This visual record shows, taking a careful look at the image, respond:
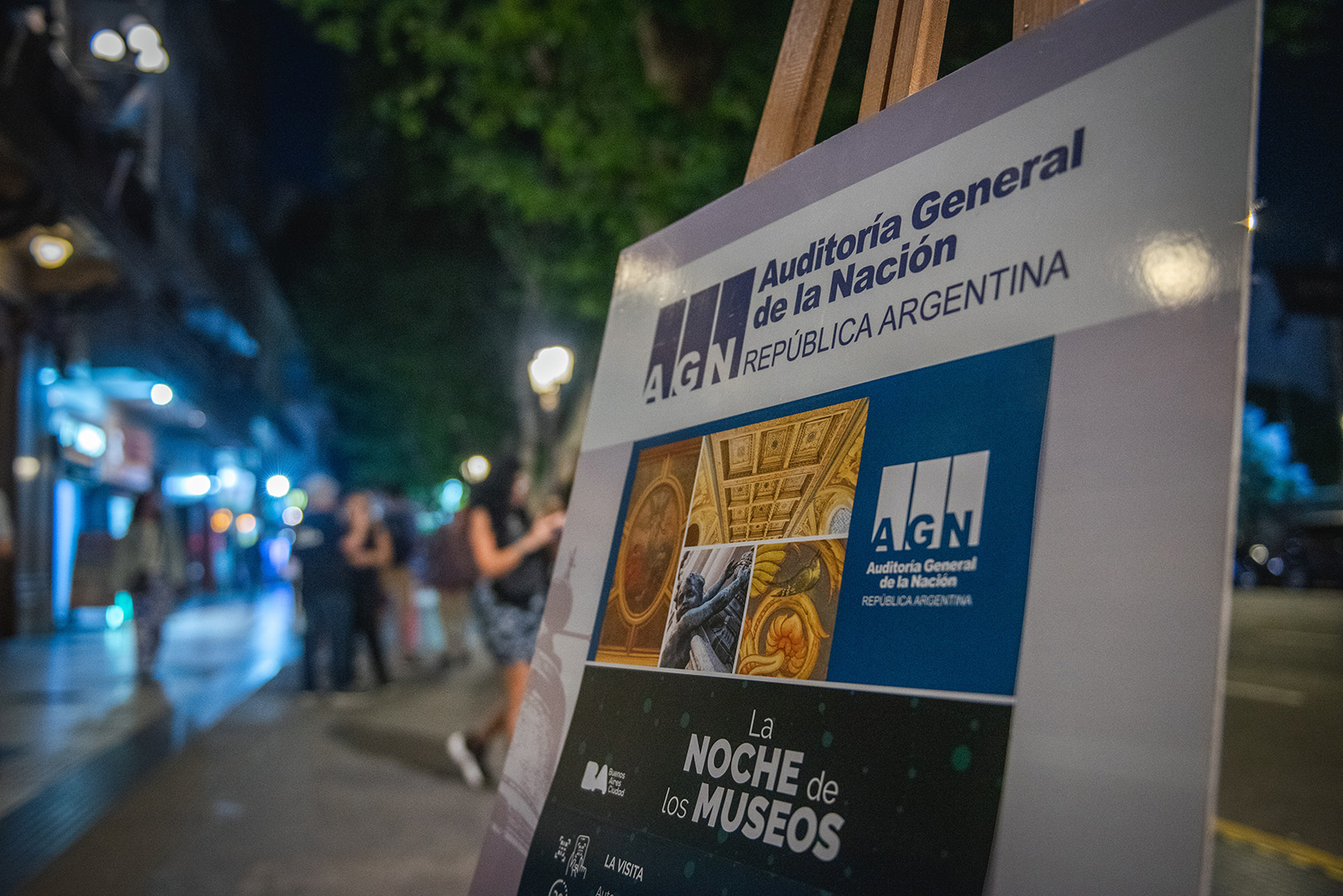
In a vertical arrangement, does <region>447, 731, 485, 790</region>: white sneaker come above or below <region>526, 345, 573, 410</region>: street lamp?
below

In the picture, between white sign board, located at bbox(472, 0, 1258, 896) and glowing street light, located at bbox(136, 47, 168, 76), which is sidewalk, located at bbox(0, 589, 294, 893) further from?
glowing street light, located at bbox(136, 47, 168, 76)

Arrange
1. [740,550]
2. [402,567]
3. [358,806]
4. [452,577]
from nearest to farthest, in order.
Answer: [740,550] → [358,806] → [452,577] → [402,567]

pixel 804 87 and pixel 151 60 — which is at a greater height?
pixel 151 60

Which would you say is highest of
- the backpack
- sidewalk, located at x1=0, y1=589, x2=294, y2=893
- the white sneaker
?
the backpack

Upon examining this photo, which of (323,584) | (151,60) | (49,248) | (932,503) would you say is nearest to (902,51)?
(932,503)

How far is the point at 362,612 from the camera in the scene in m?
10.6

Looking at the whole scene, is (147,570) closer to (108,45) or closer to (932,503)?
(108,45)

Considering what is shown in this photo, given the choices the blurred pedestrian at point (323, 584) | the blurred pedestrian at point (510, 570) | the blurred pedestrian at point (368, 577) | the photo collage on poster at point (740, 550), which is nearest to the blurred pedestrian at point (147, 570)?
the blurred pedestrian at point (323, 584)

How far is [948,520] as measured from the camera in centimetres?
146

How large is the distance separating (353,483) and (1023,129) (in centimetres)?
4566

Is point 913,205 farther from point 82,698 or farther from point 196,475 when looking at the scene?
point 196,475

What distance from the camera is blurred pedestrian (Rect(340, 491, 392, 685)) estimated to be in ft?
34.0

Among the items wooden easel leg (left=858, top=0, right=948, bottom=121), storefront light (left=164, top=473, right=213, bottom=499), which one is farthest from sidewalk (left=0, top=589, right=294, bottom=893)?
storefront light (left=164, top=473, right=213, bottom=499)

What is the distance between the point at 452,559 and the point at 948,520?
10.6 metres
